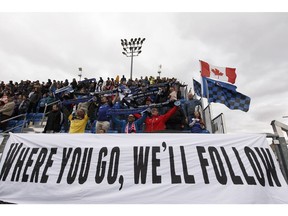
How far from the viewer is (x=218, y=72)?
800 centimetres

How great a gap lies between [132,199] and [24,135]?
2200 mm

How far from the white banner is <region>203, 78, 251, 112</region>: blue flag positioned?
13.5ft

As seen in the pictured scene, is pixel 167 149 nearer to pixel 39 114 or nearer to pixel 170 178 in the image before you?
pixel 170 178

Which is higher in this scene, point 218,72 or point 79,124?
point 218,72

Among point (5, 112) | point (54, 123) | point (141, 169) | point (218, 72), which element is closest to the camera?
point (141, 169)

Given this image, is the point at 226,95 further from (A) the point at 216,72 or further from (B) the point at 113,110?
(B) the point at 113,110

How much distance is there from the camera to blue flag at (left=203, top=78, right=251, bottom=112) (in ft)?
23.5

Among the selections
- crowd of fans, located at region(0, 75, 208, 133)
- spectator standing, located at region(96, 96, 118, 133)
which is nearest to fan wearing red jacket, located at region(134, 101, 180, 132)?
crowd of fans, located at region(0, 75, 208, 133)

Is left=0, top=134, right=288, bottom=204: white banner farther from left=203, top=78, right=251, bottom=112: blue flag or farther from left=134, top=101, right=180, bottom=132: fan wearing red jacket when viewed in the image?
left=203, top=78, right=251, bottom=112: blue flag

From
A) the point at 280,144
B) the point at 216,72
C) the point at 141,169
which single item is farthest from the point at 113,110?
the point at 280,144

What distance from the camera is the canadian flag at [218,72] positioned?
7.88 meters

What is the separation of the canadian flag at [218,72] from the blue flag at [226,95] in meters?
0.35

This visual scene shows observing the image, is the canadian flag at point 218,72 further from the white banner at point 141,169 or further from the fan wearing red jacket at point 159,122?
the white banner at point 141,169

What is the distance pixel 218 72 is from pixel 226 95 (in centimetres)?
108
